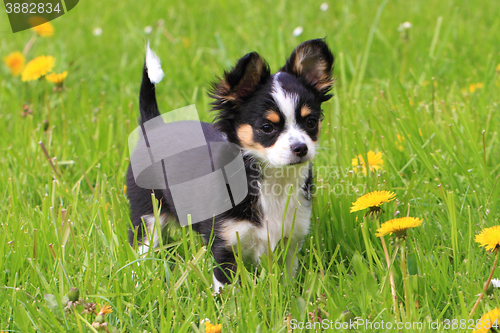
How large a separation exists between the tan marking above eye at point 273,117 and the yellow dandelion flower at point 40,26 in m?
3.24

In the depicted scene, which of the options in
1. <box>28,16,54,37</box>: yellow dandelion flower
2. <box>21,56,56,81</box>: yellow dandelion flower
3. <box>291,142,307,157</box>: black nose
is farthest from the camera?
<box>28,16,54,37</box>: yellow dandelion flower

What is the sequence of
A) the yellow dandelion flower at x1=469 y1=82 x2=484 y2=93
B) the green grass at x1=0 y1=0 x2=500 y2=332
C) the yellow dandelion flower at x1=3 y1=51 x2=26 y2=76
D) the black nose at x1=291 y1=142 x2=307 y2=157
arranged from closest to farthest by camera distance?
the green grass at x1=0 y1=0 x2=500 y2=332, the black nose at x1=291 y1=142 x2=307 y2=157, the yellow dandelion flower at x1=469 y1=82 x2=484 y2=93, the yellow dandelion flower at x1=3 y1=51 x2=26 y2=76

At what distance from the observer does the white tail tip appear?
8.03 ft

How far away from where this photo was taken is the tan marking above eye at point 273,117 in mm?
2160

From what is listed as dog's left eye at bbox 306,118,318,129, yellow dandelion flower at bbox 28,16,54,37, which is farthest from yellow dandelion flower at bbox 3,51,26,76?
dog's left eye at bbox 306,118,318,129

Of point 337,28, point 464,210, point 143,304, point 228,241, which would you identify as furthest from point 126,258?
point 337,28

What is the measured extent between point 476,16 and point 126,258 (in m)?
4.65

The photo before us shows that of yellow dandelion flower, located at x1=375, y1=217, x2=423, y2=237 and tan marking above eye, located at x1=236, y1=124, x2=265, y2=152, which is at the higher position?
tan marking above eye, located at x1=236, y1=124, x2=265, y2=152

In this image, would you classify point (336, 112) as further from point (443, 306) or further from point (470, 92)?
point (443, 306)

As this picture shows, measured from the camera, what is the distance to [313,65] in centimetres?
243

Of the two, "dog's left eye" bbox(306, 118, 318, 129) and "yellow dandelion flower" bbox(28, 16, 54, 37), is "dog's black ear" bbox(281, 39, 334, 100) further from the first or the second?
"yellow dandelion flower" bbox(28, 16, 54, 37)

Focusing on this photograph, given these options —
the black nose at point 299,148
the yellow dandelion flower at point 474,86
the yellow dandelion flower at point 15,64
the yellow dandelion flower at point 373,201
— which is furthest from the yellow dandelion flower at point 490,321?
the yellow dandelion flower at point 15,64

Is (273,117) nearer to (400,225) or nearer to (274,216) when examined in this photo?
(274,216)

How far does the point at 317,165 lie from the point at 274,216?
953mm
